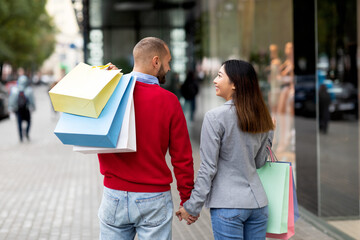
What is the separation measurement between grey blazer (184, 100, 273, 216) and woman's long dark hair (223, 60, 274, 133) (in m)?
0.04

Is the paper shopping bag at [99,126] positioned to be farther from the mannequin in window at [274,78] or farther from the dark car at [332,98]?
the mannequin in window at [274,78]

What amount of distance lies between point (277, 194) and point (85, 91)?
1.17 metres

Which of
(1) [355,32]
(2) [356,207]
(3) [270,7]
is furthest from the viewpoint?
(3) [270,7]

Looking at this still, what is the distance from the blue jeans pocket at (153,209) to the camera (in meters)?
2.84

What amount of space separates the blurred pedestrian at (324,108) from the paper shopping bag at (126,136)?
167 inches

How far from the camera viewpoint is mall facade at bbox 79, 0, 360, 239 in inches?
251

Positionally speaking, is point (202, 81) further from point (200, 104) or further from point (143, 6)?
point (143, 6)

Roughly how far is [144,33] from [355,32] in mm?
9601

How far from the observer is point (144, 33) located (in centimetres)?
1745

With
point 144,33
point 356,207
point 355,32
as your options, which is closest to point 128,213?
point 356,207

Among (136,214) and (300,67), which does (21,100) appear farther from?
(136,214)

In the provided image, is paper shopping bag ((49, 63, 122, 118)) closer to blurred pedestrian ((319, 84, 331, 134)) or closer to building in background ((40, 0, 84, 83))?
blurred pedestrian ((319, 84, 331, 134))

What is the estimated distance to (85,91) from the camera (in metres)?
2.74

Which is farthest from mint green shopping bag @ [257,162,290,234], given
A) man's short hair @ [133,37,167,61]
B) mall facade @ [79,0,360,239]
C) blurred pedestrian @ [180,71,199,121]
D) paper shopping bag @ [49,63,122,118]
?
blurred pedestrian @ [180,71,199,121]
